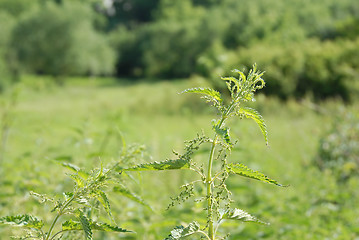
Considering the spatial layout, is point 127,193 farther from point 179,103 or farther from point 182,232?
point 179,103

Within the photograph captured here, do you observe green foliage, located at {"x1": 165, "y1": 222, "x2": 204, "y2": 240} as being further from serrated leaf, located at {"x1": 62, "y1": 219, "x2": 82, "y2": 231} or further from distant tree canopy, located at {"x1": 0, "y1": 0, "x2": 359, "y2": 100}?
distant tree canopy, located at {"x1": 0, "y1": 0, "x2": 359, "y2": 100}

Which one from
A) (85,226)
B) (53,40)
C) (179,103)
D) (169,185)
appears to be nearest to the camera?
(85,226)

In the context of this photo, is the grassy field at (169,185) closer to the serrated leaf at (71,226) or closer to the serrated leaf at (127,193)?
the serrated leaf at (127,193)

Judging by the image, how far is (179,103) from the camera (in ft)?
59.0

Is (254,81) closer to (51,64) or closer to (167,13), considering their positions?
(51,64)

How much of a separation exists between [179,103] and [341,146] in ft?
40.8

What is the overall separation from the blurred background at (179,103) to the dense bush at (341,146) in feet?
0.08

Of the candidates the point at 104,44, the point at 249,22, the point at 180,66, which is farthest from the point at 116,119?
the point at 104,44

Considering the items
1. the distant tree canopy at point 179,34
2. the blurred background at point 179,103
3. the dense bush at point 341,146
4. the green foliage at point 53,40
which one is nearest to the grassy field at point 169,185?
the blurred background at point 179,103

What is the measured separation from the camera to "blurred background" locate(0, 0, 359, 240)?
7.88 feet

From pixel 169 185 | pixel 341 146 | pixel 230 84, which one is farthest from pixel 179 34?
pixel 230 84

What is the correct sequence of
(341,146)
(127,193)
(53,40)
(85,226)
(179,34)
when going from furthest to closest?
(179,34) < (53,40) < (341,146) < (127,193) < (85,226)

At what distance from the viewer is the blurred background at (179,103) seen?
94.6 inches

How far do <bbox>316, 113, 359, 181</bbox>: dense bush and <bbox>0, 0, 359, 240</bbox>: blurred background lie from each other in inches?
1.0
